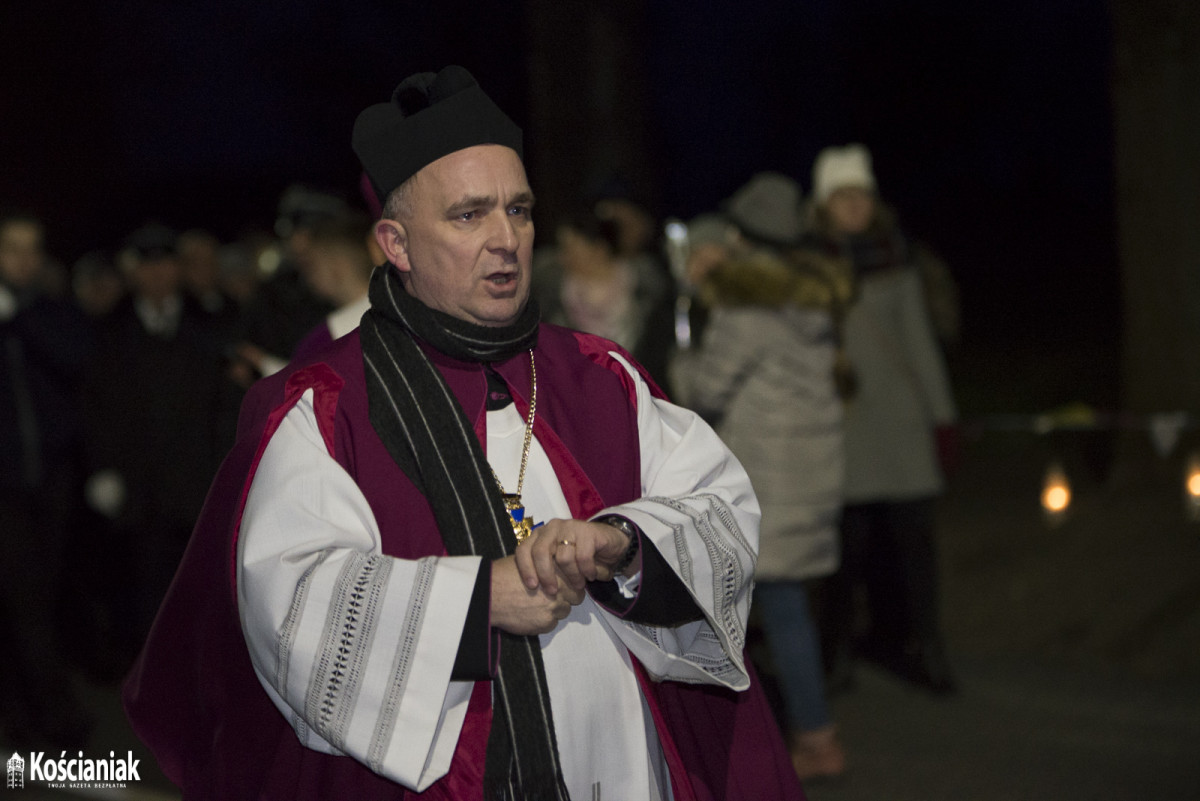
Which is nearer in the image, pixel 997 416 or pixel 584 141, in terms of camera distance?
pixel 584 141

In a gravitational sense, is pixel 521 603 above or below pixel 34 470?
above

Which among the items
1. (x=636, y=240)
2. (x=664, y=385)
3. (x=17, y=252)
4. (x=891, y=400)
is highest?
(x=17, y=252)

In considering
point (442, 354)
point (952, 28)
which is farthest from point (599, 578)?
point (952, 28)

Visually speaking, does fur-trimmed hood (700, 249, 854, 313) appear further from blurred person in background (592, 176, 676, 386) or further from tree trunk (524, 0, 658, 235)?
tree trunk (524, 0, 658, 235)

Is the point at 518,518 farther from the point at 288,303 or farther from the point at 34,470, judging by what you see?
the point at 34,470

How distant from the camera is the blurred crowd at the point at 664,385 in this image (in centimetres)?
552

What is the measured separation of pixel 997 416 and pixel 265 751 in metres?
19.1

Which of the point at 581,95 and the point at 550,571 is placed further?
the point at 581,95

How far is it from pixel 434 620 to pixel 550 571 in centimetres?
21

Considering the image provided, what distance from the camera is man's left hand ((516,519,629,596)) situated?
225 centimetres

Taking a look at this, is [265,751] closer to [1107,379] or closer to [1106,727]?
[1106,727]

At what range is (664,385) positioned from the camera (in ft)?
21.6

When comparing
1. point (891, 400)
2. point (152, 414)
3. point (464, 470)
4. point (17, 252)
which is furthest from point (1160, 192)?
point (464, 470)

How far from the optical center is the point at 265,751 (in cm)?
249
